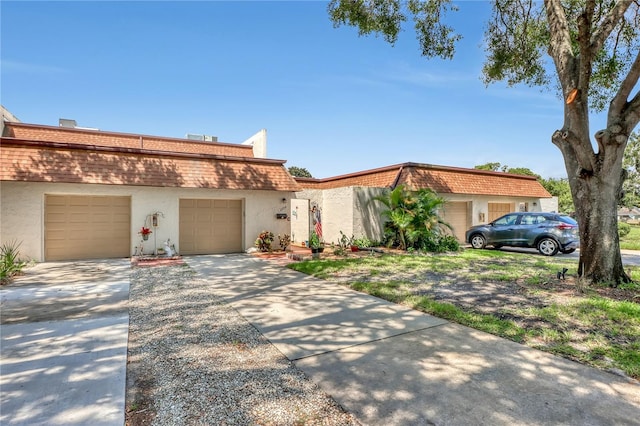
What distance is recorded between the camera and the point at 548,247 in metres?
12.3

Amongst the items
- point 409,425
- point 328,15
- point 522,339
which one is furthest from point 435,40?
point 409,425

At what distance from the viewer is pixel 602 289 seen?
6137 mm

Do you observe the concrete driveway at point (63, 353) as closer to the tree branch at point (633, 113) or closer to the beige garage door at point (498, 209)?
the tree branch at point (633, 113)

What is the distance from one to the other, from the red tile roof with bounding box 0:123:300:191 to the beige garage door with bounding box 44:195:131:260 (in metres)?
1.13

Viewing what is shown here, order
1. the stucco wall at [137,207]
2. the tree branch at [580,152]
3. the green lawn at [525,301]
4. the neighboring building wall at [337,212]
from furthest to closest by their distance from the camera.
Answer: the neighboring building wall at [337,212], the stucco wall at [137,207], the tree branch at [580,152], the green lawn at [525,301]

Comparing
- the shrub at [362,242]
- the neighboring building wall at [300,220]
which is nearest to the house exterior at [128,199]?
the neighboring building wall at [300,220]

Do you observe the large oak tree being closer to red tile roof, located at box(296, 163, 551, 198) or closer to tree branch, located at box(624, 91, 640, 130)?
tree branch, located at box(624, 91, 640, 130)

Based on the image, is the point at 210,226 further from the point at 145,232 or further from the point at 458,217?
the point at 458,217

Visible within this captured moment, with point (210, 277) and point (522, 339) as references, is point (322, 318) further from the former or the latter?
point (210, 277)

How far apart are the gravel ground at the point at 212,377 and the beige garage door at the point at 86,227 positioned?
24.5 ft

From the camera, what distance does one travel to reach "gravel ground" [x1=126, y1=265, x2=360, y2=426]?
2.46m

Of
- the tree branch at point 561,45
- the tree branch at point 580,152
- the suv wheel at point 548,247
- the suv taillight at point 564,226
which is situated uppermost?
the tree branch at point 561,45

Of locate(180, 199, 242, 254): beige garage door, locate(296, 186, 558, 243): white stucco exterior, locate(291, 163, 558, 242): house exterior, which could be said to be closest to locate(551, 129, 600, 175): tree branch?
locate(291, 163, 558, 242): house exterior

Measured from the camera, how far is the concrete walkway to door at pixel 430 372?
2477 mm
